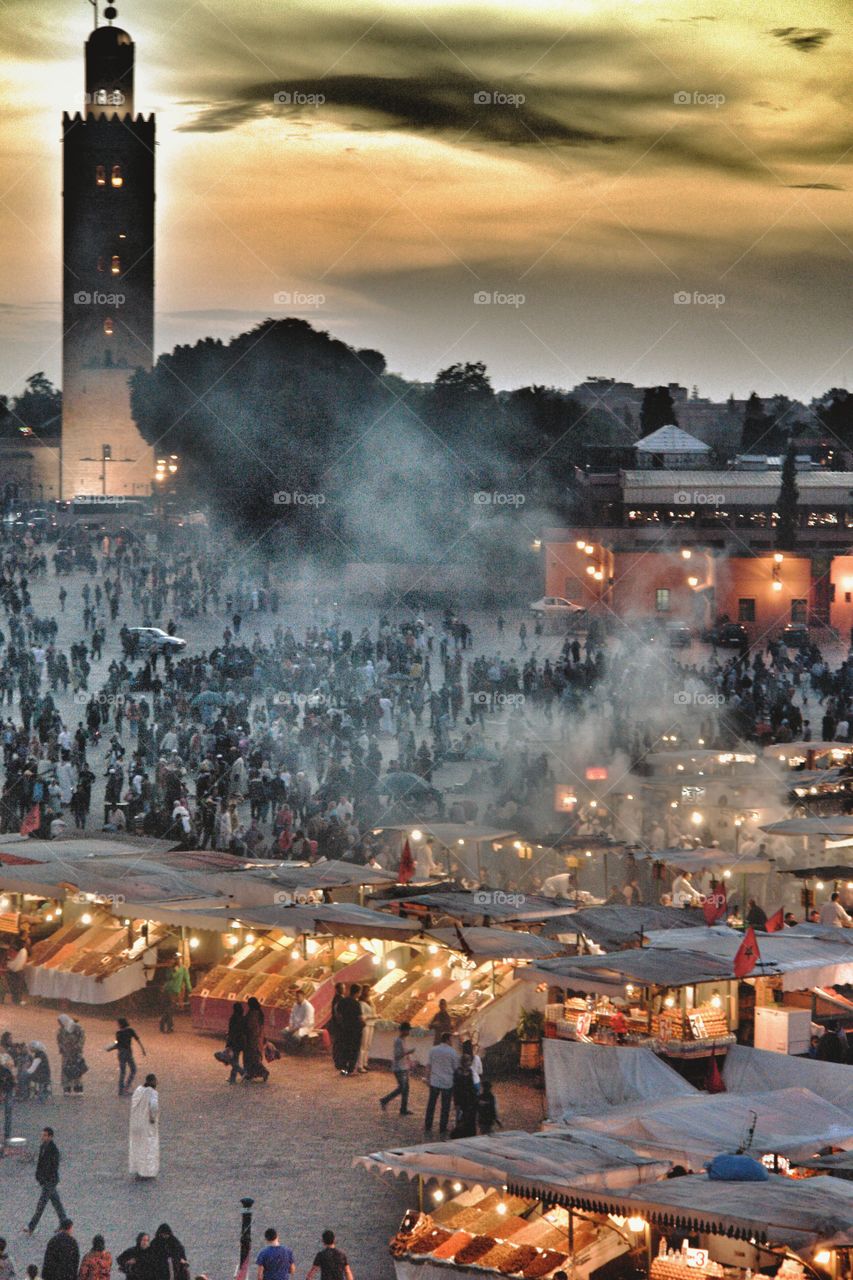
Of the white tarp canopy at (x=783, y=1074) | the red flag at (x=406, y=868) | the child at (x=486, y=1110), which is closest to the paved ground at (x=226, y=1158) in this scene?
the child at (x=486, y=1110)

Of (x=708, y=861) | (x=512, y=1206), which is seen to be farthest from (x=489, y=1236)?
(x=708, y=861)

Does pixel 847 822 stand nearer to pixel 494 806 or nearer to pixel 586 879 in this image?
pixel 586 879

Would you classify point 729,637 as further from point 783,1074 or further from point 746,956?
point 783,1074

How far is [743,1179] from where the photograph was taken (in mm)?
9336

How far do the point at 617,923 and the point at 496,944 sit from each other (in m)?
1.16

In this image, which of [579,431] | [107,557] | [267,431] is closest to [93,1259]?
[107,557]

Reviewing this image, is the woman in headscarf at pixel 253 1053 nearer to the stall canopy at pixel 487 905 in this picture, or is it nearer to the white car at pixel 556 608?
the stall canopy at pixel 487 905

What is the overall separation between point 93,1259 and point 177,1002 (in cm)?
701

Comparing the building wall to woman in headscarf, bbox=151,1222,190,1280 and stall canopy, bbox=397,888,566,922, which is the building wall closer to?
stall canopy, bbox=397,888,566,922

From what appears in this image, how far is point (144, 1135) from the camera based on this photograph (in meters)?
12.2

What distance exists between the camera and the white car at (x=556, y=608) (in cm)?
4512

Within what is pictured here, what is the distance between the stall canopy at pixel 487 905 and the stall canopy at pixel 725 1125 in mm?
4878

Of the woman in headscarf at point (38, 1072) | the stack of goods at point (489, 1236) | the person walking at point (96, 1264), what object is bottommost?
the woman in headscarf at point (38, 1072)

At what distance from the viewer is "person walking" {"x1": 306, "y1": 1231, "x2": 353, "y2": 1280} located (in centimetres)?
1015
